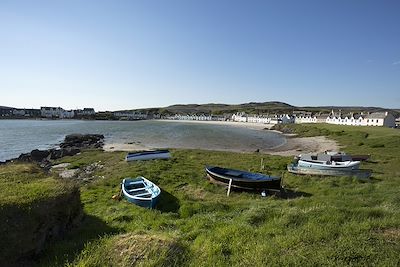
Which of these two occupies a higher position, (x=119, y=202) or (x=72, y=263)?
(x=72, y=263)

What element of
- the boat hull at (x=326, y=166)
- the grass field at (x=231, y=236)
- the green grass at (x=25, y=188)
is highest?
the green grass at (x=25, y=188)

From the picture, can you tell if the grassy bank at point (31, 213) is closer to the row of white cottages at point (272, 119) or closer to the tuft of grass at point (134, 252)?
the tuft of grass at point (134, 252)

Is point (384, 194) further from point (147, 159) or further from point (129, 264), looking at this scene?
point (147, 159)

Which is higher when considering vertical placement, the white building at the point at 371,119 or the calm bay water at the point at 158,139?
the white building at the point at 371,119

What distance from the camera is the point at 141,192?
1598 centimetres

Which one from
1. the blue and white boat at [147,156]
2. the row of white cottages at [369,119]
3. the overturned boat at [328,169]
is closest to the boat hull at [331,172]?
the overturned boat at [328,169]

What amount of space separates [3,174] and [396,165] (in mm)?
28450

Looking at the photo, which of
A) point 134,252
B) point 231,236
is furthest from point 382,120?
point 134,252

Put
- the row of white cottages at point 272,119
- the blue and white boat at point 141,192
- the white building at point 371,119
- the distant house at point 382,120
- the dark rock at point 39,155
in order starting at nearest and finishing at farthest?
the blue and white boat at point 141,192 → the dark rock at point 39,155 → the distant house at point 382,120 → the white building at point 371,119 → the row of white cottages at point 272,119

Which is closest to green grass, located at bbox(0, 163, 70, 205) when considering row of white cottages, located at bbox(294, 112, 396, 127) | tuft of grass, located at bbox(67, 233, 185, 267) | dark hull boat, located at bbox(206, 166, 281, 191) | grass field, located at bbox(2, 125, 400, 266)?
grass field, located at bbox(2, 125, 400, 266)

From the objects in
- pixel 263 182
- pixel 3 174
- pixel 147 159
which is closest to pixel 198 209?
pixel 263 182

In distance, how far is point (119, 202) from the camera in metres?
14.6

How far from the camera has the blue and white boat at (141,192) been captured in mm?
13445

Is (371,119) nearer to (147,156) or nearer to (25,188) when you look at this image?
(147,156)
